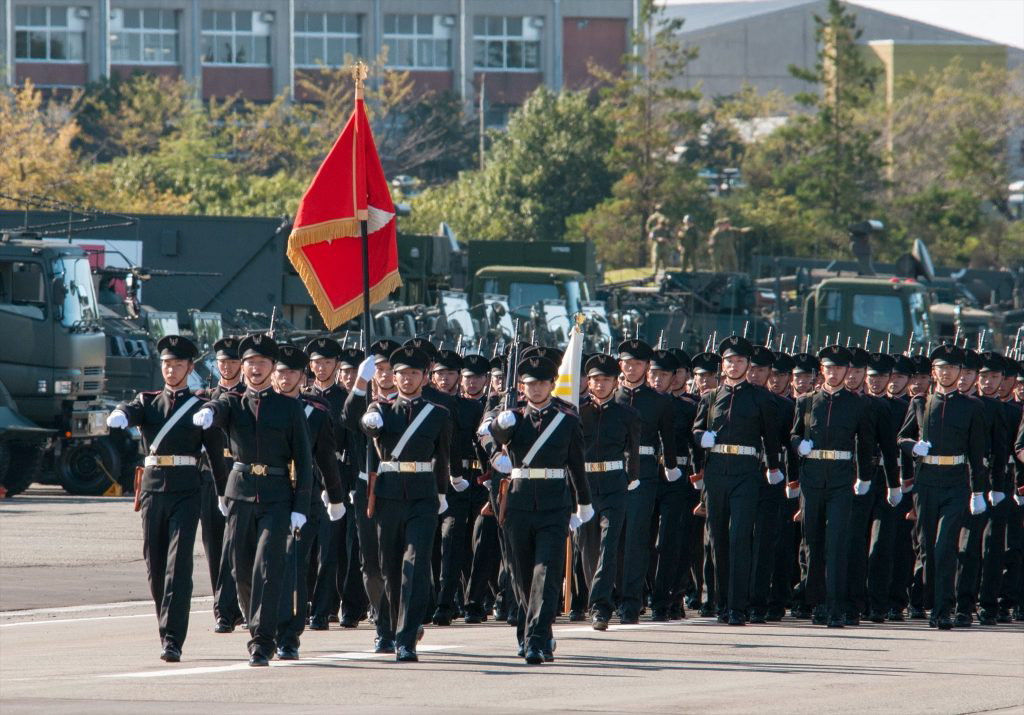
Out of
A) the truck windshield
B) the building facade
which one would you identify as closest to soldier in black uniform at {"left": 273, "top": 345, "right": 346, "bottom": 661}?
the truck windshield

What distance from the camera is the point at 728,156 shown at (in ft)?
210

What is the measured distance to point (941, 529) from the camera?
14070 mm

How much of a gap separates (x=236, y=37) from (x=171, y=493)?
62.3 metres

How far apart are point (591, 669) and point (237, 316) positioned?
19.7 m

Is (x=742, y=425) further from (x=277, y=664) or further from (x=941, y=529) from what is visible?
(x=277, y=664)

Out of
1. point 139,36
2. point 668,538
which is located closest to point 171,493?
point 668,538

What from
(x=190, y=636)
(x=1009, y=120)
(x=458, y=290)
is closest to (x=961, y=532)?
(x=190, y=636)

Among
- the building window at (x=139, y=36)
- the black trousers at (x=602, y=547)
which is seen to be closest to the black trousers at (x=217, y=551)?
the black trousers at (x=602, y=547)

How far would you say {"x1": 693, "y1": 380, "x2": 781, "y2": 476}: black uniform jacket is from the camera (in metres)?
13.8

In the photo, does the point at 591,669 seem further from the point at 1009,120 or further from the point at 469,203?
the point at 1009,120

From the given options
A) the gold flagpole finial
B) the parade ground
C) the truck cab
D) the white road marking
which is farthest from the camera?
the truck cab

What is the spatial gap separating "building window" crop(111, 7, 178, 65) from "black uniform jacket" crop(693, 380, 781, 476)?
59015 millimetres

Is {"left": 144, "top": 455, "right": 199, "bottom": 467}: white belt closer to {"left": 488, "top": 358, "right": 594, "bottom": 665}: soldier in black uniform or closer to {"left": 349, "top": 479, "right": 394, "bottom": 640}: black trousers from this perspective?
{"left": 349, "top": 479, "right": 394, "bottom": 640}: black trousers

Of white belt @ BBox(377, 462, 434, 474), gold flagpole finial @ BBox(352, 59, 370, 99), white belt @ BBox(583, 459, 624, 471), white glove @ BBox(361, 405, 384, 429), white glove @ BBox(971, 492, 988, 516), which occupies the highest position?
gold flagpole finial @ BBox(352, 59, 370, 99)
